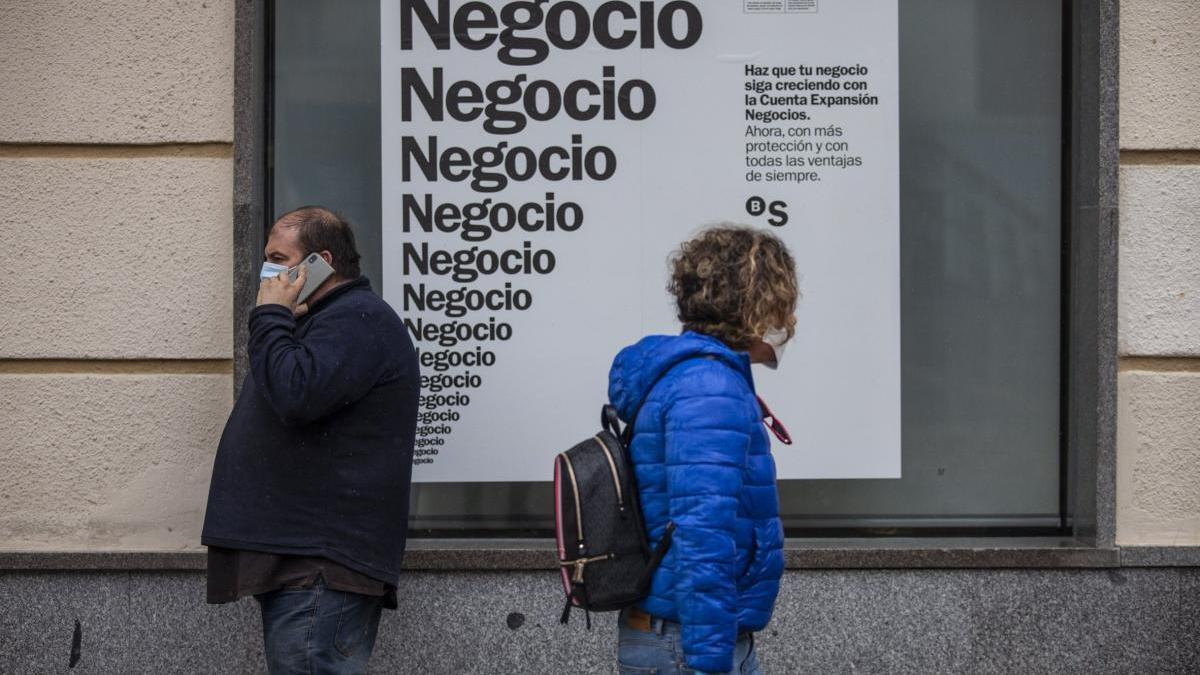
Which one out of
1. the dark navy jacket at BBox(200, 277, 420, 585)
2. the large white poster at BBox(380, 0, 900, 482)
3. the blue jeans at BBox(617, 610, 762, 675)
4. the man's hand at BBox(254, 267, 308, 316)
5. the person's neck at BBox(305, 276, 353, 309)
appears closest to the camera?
the blue jeans at BBox(617, 610, 762, 675)

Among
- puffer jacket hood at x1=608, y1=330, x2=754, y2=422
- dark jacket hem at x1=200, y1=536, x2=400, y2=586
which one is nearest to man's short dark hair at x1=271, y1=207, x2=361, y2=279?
dark jacket hem at x1=200, y1=536, x2=400, y2=586

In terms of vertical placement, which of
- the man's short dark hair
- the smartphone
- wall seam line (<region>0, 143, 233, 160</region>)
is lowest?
the smartphone

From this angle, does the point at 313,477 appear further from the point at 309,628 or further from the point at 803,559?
the point at 803,559

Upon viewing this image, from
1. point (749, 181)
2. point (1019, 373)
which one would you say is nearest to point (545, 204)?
point (749, 181)

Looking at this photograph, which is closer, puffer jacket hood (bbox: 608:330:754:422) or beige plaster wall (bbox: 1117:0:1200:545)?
puffer jacket hood (bbox: 608:330:754:422)

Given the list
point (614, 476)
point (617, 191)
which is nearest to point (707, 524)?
point (614, 476)

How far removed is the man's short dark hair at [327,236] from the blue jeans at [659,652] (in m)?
1.38

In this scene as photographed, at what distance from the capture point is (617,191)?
16.1 ft

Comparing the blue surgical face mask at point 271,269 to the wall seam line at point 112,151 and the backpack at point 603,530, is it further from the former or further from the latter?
the wall seam line at point 112,151

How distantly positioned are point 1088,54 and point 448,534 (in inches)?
122

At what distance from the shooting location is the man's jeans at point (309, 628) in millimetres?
3371

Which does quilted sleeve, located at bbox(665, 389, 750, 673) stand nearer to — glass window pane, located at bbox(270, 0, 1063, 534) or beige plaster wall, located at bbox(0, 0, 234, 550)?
glass window pane, located at bbox(270, 0, 1063, 534)

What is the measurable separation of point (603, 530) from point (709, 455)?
34cm

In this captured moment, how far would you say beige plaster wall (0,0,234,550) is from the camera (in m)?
4.75
